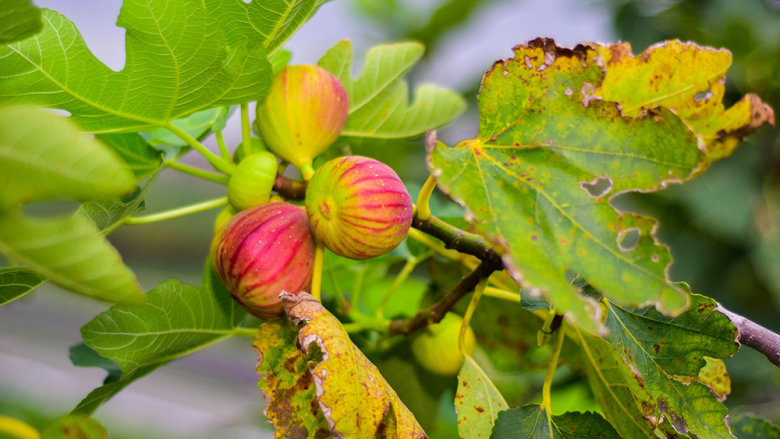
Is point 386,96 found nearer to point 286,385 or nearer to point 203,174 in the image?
point 203,174

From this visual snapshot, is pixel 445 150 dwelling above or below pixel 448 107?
above

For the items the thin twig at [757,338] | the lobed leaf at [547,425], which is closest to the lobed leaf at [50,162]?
the lobed leaf at [547,425]

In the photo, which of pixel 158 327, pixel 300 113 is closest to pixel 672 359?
pixel 300 113

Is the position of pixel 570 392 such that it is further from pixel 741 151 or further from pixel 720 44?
pixel 720 44

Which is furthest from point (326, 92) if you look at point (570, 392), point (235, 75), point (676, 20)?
point (676, 20)

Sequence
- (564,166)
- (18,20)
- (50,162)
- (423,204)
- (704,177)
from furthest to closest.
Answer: (704,177) < (423,204) < (564,166) < (18,20) < (50,162)

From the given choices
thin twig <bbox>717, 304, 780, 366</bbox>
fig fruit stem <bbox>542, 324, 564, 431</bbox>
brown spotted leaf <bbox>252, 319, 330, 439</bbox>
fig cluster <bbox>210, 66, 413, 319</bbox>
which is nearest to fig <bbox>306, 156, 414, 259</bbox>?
fig cluster <bbox>210, 66, 413, 319</bbox>

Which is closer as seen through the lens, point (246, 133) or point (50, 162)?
point (50, 162)
